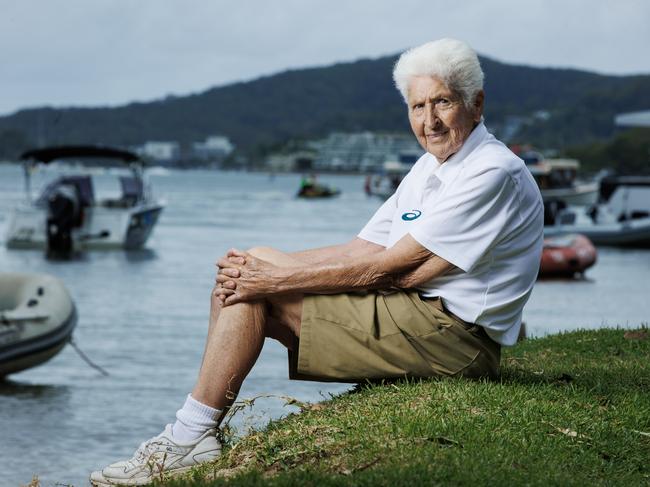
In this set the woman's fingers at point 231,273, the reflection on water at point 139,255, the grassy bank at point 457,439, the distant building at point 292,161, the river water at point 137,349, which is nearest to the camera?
the grassy bank at point 457,439

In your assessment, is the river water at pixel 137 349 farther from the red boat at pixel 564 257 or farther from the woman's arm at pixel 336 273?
the woman's arm at pixel 336 273

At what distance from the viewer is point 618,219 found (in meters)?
44.3

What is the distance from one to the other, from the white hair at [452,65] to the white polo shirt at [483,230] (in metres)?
0.19

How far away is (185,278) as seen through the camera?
30172mm

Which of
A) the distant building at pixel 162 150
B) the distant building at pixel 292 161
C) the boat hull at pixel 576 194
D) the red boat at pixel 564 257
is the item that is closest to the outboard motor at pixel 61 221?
the red boat at pixel 564 257

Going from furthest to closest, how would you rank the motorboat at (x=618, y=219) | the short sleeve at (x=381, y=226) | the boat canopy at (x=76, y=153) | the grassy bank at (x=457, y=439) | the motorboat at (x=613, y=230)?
the motorboat at (x=613, y=230), the motorboat at (x=618, y=219), the boat canopy at (x=76, y=153), the short sleeve at (x=381, y=226), the grassy bank at (x=457, y=439)

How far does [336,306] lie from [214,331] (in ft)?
1.47

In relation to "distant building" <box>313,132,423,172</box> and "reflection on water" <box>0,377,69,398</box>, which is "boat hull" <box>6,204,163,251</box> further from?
"distant building" <box>313,132,423,172</box>

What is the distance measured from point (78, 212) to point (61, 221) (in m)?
0.76

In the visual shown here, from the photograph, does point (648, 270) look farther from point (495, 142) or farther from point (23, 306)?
point (495, 142)

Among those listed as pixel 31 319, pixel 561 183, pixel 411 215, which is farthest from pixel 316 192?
pixel 411 215

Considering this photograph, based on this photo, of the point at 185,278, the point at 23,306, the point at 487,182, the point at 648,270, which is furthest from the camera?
the point at 648,270

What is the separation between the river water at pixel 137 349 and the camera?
1073 centimetres

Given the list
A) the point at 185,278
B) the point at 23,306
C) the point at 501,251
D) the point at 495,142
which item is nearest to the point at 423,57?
the point at 495,142
